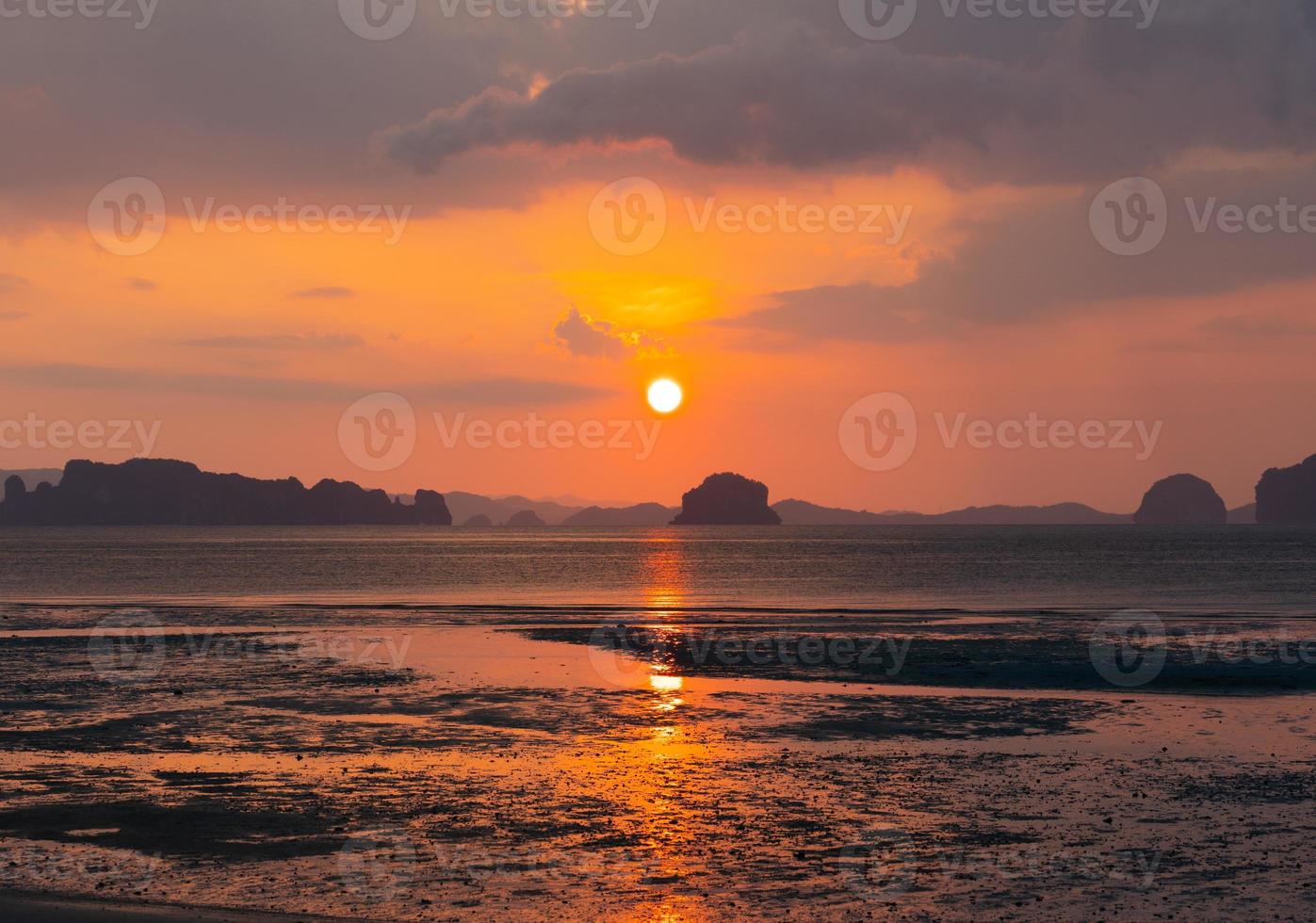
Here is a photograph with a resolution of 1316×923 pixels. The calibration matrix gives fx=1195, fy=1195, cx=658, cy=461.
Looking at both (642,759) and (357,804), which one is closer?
(357,804)

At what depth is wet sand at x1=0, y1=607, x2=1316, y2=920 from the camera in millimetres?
14242

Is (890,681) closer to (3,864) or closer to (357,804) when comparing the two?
(357,804)

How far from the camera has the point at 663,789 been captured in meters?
19.7

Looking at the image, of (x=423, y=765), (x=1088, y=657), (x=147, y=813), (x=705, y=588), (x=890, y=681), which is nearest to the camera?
(x=147, y=813)

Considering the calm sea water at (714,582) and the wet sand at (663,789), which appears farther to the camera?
the calm sea water at (714,582)

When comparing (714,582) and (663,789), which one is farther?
(714,582)

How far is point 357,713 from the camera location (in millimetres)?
28203

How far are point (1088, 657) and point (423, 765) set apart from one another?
27326 millimetres

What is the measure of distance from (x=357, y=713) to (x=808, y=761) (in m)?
11.6

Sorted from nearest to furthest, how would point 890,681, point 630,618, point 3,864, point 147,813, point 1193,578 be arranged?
1. point 3,864
2. point 147,813
3. point 890,681
4. point 630,618
5. point 1193,578

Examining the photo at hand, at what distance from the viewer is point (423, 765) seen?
71.4 feet

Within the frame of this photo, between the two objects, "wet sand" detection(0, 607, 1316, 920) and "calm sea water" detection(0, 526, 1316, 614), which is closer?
"wet sand" detection(0, 607, 1316, 920)

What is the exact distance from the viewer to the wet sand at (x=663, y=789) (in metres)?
14.2

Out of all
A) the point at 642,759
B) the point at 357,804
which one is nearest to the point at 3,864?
the point at 357,804
